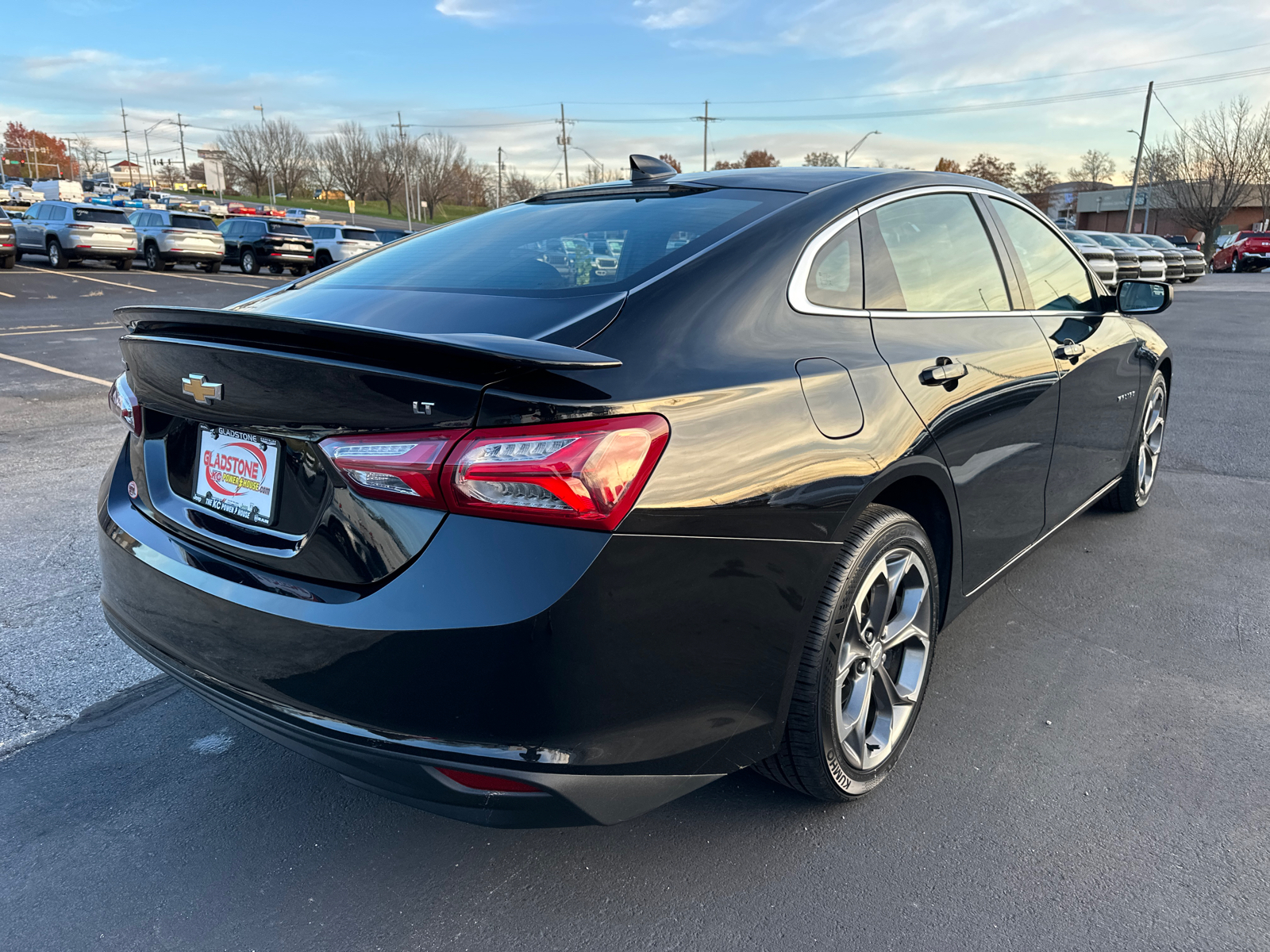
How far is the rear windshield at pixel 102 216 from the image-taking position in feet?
80.5

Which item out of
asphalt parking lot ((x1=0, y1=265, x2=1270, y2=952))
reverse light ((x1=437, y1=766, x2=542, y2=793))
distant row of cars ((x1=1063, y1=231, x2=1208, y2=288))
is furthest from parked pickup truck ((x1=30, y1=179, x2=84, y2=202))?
reverse light ((x1=437, y1=766, x2=542, y2=793))

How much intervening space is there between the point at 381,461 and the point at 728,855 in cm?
131

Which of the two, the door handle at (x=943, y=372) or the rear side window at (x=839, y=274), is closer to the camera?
the rear side window at (x=839, y=274)

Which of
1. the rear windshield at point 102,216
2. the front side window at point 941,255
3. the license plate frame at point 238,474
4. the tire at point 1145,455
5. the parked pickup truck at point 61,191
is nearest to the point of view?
the license plate frame at point 238,474

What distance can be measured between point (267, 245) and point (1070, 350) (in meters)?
26.2

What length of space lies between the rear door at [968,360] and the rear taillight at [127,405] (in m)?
1.95

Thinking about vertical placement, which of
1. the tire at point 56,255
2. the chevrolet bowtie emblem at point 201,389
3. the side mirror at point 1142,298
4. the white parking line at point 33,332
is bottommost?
the white parking line at point 33,332

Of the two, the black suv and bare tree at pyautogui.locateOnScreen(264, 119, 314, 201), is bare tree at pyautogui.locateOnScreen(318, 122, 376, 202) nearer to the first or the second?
bare tree at pyautogui.locateOnScreen(264, 119, 314, 201)

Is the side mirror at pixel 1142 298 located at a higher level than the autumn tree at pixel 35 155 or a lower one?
lower

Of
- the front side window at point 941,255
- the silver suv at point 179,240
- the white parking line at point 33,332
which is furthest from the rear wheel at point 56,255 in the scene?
the front side window at point 941,255

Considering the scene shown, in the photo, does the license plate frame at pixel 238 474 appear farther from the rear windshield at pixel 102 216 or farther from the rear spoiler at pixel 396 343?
the rear windshield at pixel 102 216

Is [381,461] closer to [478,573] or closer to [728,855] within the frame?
[478,573]

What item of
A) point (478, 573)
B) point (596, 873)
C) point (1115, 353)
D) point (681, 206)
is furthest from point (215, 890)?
point (1115, 353)

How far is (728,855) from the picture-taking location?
89.7 inches
